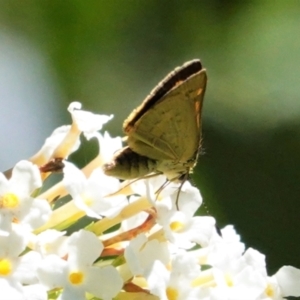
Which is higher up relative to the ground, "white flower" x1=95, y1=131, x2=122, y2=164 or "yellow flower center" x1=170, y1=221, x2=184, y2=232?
"white flower" x1=95, y1=131, x2=122, y2=164

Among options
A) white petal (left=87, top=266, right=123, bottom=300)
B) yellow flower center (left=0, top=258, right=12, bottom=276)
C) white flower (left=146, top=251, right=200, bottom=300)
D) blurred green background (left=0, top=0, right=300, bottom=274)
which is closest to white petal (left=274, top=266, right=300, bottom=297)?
white flower (left=146, top=251, right=200, bottom=300)

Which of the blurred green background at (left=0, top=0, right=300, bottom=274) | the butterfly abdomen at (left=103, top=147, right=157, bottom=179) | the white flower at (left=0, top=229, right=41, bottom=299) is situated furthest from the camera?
the blurred green background at (left=0, top=0, right=300, bottom=274)

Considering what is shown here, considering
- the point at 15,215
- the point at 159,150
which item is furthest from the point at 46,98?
the point at 15,215

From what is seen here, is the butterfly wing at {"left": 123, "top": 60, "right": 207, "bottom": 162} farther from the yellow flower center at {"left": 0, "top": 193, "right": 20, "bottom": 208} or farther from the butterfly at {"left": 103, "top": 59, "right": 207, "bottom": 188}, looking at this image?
the yellow flower center at {"left": 0, "top": 193, "right": 20, "bottom": 208}

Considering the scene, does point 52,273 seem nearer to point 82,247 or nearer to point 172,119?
point 82,247

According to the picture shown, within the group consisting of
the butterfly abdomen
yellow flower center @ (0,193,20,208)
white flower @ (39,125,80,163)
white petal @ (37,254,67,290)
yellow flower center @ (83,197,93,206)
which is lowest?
white petal @ (37,254,67,290)

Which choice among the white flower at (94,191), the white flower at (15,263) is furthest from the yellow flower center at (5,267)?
the white flower at (94,191)
